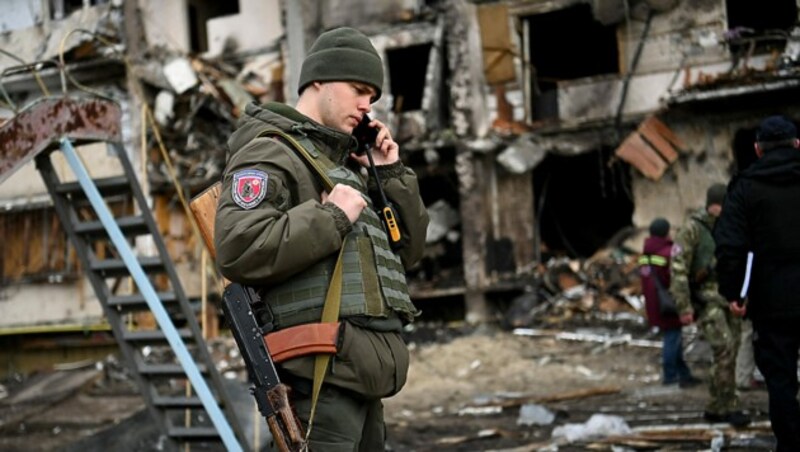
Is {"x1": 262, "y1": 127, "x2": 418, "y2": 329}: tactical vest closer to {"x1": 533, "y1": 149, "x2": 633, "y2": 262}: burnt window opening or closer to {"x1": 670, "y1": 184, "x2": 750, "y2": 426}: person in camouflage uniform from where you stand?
{"x1": 670, "y1": 184, "x2": 750, "y2": 426}: person in camouflage uniform

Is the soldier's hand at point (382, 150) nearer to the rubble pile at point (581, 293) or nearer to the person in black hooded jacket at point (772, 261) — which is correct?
the person in black hooded jacket at point (772, 261)

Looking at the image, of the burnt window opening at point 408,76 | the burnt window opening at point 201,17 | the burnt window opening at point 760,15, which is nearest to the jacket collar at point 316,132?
the burnt window opening at point 760,15

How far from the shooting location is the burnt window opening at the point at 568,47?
18.6 meters

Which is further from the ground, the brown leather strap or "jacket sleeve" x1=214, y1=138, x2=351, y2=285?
"jacket sleeve" x1=214, y1=138, x2=351, y2=285

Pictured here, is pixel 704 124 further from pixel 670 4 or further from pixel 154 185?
pixel 154 185

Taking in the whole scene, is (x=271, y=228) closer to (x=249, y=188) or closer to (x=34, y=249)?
(x=249, y=188)

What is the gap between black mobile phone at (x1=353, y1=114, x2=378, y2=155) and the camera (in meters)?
3.42

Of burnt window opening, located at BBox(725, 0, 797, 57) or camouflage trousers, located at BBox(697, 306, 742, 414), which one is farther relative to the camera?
burnt window opening, located at BBox(725, 0, 797, 57)

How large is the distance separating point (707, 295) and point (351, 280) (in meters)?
5.81

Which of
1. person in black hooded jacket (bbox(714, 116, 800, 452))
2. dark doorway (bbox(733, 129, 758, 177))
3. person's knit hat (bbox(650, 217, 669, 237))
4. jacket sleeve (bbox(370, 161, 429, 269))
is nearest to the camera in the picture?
jacket sleeve (bbox(370, 161, 429, 269))

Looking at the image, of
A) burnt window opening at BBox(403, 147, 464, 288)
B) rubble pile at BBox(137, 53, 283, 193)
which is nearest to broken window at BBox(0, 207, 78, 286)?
rubble pile at BBox(137, 53, 283, 193)

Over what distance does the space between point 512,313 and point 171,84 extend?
8.98m

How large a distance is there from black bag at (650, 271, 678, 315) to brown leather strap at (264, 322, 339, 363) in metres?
6.91

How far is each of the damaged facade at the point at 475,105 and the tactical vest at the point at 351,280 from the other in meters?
12.2
